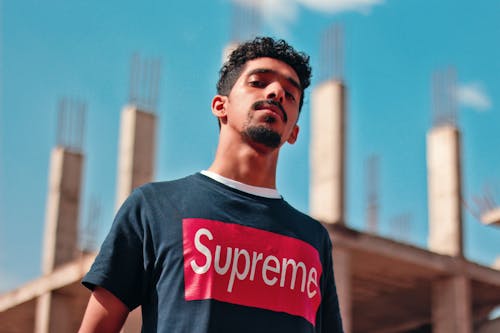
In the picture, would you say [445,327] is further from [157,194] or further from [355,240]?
[157,194]

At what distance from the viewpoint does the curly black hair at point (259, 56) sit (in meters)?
2.97

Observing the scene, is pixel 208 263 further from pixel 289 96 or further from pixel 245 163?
pixel 289 96

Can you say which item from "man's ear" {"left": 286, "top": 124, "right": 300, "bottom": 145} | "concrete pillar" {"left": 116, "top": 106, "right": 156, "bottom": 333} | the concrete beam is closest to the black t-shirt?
"man's ear" {"left": 286, "top": 124, "right": 300, "bottom": 145}

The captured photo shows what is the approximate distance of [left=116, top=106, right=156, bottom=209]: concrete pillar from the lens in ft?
65.5

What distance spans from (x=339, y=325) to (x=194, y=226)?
68cm

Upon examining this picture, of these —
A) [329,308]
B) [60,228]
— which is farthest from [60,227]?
[329,308]

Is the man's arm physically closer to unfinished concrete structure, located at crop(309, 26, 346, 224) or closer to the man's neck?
the man's neck

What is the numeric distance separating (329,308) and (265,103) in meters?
0.72

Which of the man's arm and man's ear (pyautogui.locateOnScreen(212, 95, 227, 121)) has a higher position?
man's ear (pyautogui.locateOnScreen(212, 95, 227, 121))

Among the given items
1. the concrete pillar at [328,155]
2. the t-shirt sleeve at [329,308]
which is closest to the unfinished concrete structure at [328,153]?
the concrete pillar at [328,155]

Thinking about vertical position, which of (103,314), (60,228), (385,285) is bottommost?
(103,314)

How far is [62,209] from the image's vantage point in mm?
23391

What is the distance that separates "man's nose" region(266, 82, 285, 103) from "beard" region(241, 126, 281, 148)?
0.11 meters

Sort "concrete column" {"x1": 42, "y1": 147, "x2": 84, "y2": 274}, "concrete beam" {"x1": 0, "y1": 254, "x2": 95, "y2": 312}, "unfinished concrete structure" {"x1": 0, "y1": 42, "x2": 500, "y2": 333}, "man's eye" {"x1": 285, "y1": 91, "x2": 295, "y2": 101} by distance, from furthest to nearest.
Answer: "concrete column" {"x1": 42, "y1": 147, "x2": 84, "y2": 274} < "concrete beam" {"x1": 0, "y1": 254, "x2": 95, "y2": 312} < "unfinished concrete structure" {"x1": 0, "y1": 42, "x2": 500, "y2": 333} < "man's eye" {"x1": 285, "y1": 91, "x2": 295, "y2": 101}
